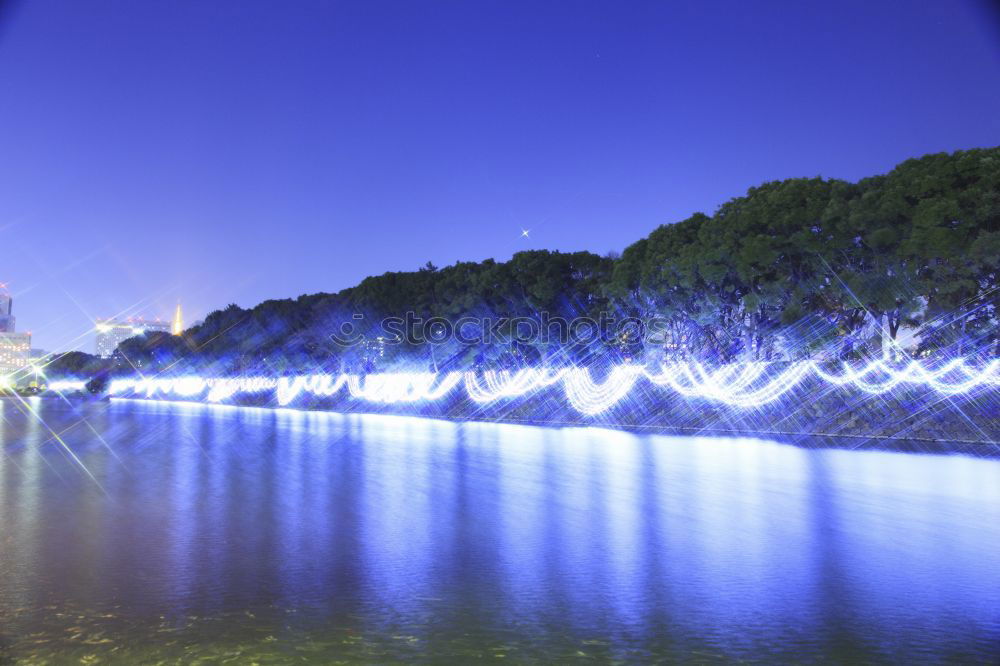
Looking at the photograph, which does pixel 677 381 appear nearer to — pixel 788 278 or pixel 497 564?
pixel 788 278

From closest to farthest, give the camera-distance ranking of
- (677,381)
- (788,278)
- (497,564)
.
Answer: (497,564)
(788,278)
(677,381)

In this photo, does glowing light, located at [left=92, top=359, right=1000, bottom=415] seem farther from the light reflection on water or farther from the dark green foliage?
the light reflection on water

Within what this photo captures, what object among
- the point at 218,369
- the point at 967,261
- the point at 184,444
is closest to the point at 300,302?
the point at 218,369

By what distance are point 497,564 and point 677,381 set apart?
26680mm

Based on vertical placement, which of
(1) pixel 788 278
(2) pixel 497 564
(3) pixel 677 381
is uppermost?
(1) pixel 788 278

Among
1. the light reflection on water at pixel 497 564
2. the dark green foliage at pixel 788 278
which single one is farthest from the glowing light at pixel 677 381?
the light reflection on water at pixel 497 564

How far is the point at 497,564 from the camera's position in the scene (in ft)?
21.6

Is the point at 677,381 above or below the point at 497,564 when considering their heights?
above

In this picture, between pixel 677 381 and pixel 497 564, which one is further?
pixel 677 381

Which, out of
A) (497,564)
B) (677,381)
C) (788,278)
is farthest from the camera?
(677,381)

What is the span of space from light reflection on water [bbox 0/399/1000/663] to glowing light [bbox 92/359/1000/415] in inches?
441

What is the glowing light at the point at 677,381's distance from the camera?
24219 mm

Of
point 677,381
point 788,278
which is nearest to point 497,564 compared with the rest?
point 788,278

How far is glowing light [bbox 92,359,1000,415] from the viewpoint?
2422cm
